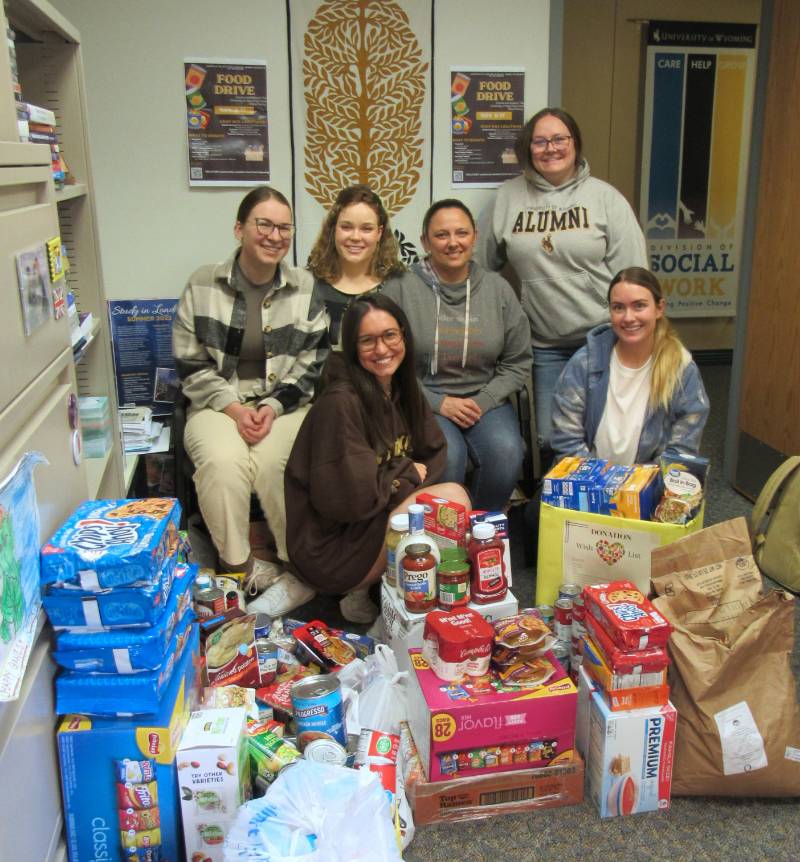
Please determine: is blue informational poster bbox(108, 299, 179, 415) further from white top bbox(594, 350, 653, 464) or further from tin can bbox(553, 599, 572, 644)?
tin can bbox(553, 599, 572, 644)

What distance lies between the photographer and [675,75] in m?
5.12

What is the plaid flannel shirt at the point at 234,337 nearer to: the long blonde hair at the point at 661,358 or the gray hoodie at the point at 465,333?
the gray hoodie at the point at 465,333

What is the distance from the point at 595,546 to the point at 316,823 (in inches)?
43.9

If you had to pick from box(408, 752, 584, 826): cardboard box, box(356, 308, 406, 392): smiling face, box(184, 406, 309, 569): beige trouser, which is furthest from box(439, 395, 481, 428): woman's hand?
box(408, 752, 584, 826): cardboard box

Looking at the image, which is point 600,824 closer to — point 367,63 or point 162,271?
point 162,271

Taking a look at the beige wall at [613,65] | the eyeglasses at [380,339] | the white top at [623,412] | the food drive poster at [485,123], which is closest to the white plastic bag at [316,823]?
the eyeglasses at [380,339]

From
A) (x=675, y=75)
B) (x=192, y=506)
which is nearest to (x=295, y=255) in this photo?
(x=192, y=506)

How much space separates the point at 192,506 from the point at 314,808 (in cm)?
178

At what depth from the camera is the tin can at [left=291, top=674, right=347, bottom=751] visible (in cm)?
179

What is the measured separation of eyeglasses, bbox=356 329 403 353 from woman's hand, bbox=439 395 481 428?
498 mm

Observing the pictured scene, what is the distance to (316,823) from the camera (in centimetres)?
→ 139

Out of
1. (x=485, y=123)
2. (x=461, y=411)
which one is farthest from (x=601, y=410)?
(x=485, y=123)

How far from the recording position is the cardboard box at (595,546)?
2135 millimetres

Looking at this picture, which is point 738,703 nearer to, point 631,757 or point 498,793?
point 631,757
